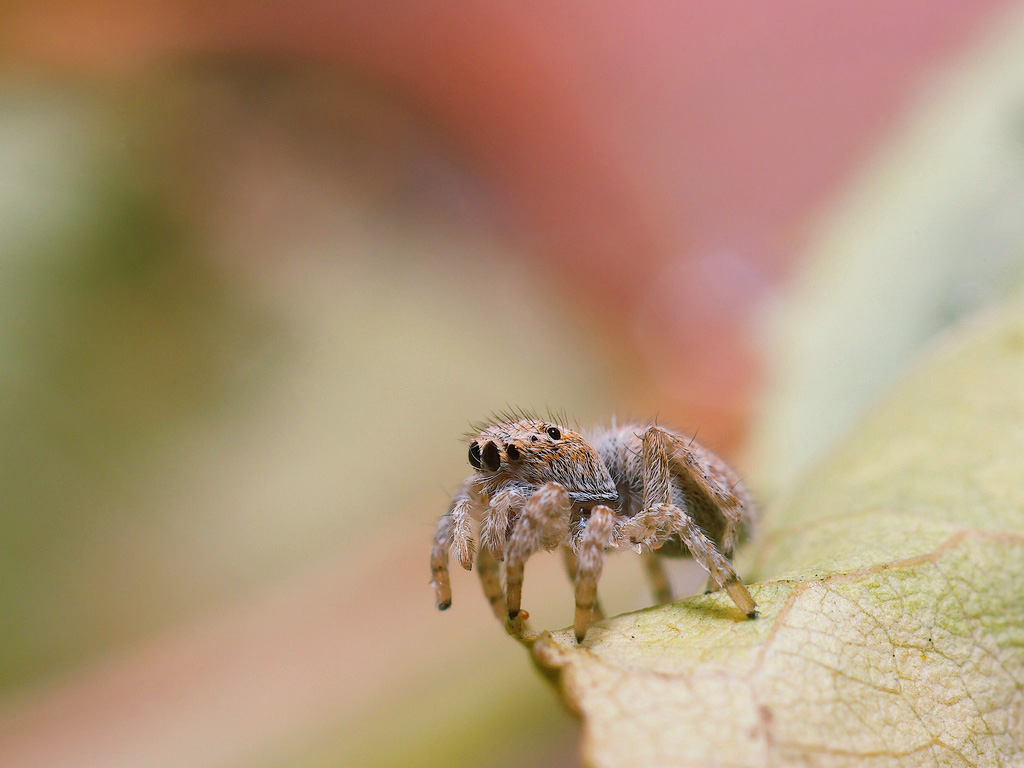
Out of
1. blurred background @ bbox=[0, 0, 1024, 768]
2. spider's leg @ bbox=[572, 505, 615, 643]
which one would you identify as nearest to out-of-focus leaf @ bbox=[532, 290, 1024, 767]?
spider's leg @ bbox=[572, 505, 615, 643]

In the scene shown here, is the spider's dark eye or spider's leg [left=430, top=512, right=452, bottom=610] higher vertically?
the spider's dark eye

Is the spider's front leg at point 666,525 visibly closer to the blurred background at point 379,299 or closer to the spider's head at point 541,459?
the spider's head at point 541,459

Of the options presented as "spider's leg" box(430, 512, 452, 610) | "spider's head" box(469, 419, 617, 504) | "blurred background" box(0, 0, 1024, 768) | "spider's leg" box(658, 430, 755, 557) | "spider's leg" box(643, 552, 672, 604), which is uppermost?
"blurred background" box(0, 0, 1024, 768)

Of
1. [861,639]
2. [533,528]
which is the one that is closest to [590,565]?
[533,528]

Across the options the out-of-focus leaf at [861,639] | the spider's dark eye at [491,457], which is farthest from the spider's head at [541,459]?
the out-of-focus leaf at [861,639]

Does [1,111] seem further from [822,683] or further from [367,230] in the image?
[822,683]

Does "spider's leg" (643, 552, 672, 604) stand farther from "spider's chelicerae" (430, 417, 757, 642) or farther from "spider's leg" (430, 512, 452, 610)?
"spider's leg" (430, 512, 452, 610)

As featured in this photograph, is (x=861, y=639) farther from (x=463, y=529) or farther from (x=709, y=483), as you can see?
(x=463, y=529)

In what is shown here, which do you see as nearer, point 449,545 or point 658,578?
point 449,545
